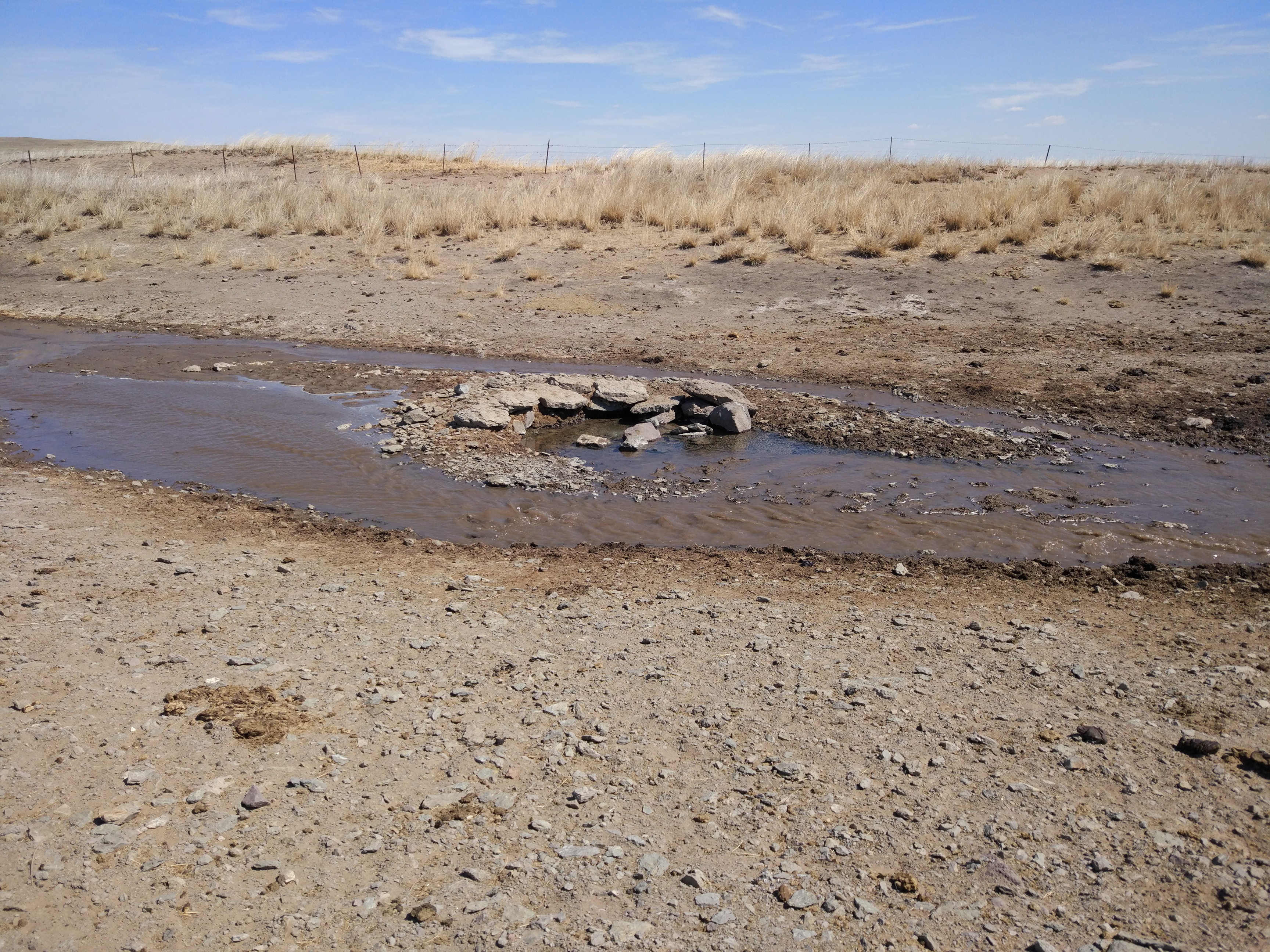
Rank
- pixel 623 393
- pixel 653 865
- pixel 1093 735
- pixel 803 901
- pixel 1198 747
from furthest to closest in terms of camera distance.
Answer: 1. pixel 623 393
2. pixel 1093 735
3. pixel 1198 747
4. pixel 653 865
5. pixel 803 901

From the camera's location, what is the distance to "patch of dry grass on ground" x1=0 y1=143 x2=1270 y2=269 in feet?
53.9

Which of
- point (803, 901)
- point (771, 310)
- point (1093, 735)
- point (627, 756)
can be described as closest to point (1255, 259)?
point (771, 310)

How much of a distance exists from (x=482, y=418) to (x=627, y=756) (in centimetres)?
561

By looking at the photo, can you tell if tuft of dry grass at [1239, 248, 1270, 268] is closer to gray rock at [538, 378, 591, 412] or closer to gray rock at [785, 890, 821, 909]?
gray rock at [538, 378, 591, 412]

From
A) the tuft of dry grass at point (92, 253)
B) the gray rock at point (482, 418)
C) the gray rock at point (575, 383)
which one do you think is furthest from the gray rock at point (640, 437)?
the tuft of dry grass at point (92, 253)

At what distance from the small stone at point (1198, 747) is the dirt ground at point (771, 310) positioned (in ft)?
20.1

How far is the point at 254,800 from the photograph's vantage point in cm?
339

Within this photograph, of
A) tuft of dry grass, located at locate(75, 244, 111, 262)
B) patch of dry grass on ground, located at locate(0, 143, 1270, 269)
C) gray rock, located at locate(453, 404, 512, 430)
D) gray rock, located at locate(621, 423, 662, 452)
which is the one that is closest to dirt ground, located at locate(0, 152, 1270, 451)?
tuft of dry grass, located at locate(75, 244, 111, 262)

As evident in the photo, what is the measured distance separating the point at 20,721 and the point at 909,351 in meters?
11.1

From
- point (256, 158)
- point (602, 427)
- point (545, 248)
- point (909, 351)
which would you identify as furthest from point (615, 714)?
point (256, 158)

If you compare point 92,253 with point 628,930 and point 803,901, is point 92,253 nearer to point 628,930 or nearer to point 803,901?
point 628,930

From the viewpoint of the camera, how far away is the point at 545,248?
17719 millimetres

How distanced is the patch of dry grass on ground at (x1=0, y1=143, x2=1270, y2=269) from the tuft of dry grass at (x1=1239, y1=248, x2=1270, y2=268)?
0.64m

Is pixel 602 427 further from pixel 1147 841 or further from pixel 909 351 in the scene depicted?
pixel 1147 841
